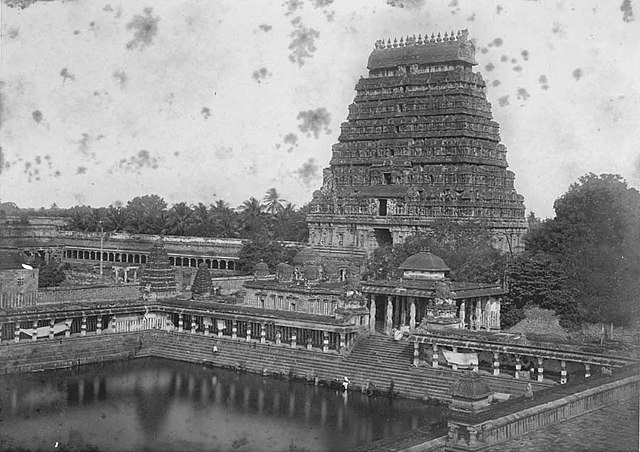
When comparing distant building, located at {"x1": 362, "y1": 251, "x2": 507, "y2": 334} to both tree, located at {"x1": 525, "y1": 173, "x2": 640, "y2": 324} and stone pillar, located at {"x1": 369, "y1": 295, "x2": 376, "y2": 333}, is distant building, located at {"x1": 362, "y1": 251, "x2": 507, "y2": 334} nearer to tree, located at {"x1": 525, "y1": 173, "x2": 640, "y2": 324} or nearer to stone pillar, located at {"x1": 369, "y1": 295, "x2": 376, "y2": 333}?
stone pillar, located at {"x1": 369, "y1": 295, "x2": 376, "y2": 333}

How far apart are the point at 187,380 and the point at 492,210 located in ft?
105

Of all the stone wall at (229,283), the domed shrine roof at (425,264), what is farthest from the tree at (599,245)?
the stone wall at (229,283)

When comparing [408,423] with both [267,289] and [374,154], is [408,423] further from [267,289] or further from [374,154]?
[374,154]

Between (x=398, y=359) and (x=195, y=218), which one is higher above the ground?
(x=195, y=218)

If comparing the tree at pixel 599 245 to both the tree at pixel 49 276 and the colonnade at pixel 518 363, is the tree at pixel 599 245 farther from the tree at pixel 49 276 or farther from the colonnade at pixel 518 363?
the tree at pixel 49 276

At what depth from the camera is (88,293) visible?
160 ft

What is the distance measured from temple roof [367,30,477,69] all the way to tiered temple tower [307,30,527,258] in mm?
74

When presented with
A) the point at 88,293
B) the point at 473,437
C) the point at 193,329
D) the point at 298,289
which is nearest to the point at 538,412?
the point at 473,437

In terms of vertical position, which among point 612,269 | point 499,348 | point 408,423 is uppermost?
point 612,269

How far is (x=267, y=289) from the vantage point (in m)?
45.7

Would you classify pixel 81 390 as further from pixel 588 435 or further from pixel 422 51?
pixel 422 51

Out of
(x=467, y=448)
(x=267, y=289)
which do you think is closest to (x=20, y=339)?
(x=267, y=289)

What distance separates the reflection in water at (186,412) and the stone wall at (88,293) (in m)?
10.9

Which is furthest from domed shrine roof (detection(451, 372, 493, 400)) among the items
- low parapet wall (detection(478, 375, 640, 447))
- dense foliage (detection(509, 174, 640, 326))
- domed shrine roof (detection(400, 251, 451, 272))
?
dense foliage (detection(509, 174, 640, 326))
